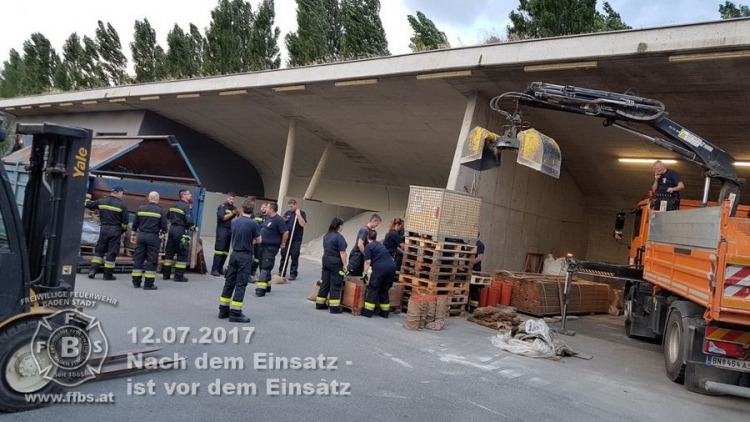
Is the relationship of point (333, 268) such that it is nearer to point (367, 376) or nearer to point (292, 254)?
point (367, 376)

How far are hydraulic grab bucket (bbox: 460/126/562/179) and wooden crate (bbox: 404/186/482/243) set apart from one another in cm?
227

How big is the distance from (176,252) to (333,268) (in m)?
3.67

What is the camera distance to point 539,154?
21.9ft

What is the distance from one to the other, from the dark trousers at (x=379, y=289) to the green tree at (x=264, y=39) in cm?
2490

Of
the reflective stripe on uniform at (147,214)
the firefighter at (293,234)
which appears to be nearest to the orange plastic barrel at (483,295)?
the firefighter at (293,234)

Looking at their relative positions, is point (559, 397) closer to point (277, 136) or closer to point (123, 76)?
point (277, 136)

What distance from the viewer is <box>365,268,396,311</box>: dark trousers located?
28.7ft

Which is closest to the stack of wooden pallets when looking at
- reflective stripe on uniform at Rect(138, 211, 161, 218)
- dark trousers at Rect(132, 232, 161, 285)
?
dark trousers at Rect(132, 232, 161, 285)

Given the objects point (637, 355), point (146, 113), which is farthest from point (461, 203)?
point (146, 113)

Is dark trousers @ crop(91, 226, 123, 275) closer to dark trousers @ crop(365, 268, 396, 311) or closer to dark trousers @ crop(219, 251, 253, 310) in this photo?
dark trousers @ crop(219, 251, 253, 310)

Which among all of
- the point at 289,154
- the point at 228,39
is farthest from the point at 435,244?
the point at 228,39

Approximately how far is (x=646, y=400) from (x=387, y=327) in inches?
149

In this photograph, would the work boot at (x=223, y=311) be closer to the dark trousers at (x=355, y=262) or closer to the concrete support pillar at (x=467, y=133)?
the dark trousers at (x=355, y=262)

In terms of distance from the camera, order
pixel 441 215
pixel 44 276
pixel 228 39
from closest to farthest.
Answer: pixel 44 276
pixel 441 215
pixel 228 39
